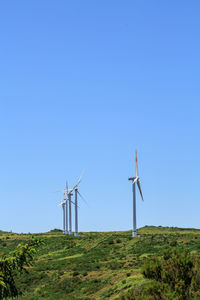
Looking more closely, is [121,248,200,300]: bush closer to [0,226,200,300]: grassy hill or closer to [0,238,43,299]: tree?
[0,226,200,300]: grassy hill

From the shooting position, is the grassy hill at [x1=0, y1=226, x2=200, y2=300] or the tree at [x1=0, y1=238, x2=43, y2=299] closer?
the tree at [x1=0, y1=238, x2=43, y2=299]

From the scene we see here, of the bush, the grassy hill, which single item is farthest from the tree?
the bush

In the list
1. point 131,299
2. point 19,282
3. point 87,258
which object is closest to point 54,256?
point 87,258

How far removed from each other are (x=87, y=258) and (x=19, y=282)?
21.3 m

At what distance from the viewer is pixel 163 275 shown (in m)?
44.4

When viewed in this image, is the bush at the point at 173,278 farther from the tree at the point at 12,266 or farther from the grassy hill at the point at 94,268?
the tree at the point at 12,266

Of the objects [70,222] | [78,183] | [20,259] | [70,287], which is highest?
[78,183]

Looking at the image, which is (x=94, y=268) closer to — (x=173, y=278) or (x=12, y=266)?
(x=173, y=278)

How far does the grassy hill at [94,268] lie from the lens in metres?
65.7

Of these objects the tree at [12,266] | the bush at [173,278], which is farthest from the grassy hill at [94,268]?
the tree at [12,266]

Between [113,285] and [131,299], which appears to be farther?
[113,285]

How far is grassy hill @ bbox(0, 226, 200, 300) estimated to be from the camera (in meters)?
65.7

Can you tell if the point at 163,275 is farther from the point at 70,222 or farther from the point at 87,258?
the point at 70,222

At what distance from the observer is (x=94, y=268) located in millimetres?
82750
